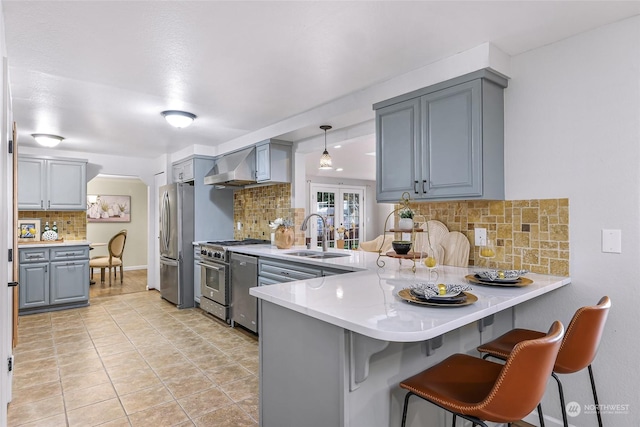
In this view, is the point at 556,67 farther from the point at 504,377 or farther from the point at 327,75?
the point at 504,377

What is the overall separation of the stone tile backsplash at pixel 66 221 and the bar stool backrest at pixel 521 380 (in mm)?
6369

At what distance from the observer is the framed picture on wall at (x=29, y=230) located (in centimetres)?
522

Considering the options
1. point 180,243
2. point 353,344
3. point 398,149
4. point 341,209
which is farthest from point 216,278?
point 341,209

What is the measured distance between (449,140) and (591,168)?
78cm

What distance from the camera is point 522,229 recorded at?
2.30 meters

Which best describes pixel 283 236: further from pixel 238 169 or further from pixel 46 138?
pixel 46 138

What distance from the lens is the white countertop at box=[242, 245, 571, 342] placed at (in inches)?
49.3

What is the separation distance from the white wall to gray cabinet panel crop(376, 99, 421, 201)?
0.62 meters

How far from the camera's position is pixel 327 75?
2656mm

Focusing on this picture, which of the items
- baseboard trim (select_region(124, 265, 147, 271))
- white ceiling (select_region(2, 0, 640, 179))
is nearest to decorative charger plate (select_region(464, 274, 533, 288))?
white ceiling (select_region(2, 0, 640, 179))

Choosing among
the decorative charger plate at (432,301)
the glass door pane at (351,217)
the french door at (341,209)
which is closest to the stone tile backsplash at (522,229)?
the decorative charger plate at (432,301)

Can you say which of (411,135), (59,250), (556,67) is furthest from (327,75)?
(59,250)

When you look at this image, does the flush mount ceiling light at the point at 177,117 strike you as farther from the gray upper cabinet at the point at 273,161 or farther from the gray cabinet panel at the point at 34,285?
the gray cabinet panel at the point at 34,285

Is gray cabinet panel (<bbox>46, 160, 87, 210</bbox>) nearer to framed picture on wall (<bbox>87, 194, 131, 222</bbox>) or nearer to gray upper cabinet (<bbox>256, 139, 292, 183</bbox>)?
framed picture on wall (<bbox>87, 194, 131, 222</bbox>)
